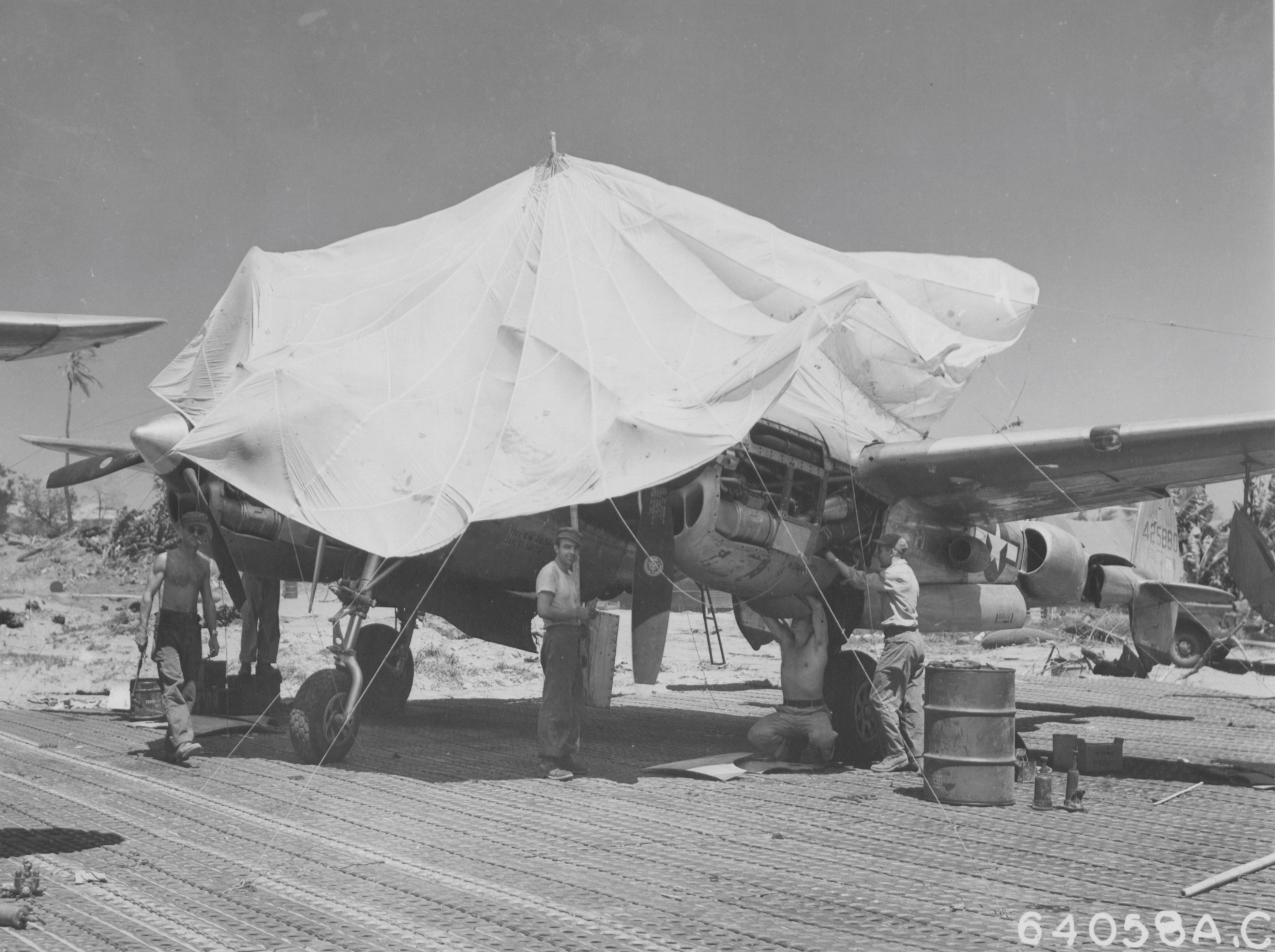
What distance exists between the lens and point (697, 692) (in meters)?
17.3

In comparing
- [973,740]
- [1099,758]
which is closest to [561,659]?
[973,740]

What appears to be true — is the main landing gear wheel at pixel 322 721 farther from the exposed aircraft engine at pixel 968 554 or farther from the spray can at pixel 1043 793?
the exposed aircraft engine at pixel 968 554

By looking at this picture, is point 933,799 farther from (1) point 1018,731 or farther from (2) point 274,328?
(2) point 274,328

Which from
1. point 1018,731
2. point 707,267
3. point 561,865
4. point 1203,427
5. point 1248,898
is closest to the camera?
point 1248,898

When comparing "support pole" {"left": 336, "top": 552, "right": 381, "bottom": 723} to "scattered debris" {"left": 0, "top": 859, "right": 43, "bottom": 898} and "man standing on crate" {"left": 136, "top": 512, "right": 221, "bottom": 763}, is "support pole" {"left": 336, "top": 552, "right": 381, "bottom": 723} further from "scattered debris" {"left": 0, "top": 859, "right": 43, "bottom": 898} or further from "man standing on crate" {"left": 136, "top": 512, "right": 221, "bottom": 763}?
"scattered debris" {"left": 0, "top": 859, "right": 43, "bottom": 898}

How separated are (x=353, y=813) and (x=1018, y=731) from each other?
8133mm

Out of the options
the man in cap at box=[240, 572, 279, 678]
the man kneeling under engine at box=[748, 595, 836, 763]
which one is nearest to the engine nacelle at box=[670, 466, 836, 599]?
the man kneeling under engine at box=[748, 595, 836, 763]

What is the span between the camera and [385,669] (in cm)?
1261

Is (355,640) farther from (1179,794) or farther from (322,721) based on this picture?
(1179,794)

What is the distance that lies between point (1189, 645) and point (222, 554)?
1695 centimetres

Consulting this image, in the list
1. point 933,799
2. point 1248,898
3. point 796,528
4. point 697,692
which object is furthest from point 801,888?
point 697,692

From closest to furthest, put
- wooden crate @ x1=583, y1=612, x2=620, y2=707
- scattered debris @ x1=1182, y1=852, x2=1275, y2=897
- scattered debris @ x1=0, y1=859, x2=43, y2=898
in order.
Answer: scattered debris @ x1=0, y1=859, x2=43, y2=898 < scattered debris @ x1=1182, y1=852, x2=1275, y2=897 < wooden crate @ x1=583, y1=612, x2=620, y2=707

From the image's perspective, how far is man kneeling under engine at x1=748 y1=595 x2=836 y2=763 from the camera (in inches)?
384

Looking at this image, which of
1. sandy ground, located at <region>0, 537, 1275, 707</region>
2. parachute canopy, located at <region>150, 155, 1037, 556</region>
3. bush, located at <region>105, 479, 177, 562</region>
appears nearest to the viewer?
parachute canopy, located at <region>150, 155, 1037, 556</region>
